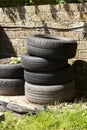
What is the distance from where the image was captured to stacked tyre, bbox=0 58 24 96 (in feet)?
28.9

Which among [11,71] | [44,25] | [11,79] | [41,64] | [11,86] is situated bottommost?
[11,86]

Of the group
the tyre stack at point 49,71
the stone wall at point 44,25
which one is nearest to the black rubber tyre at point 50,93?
the tyre stack at point 49,71

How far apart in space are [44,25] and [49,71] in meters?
1.62

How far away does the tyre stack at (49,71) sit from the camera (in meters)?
8.05

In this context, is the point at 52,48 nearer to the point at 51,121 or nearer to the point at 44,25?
the point at 44,25

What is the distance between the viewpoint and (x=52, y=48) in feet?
26.3

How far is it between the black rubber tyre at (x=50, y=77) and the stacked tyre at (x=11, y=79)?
0.59 metres

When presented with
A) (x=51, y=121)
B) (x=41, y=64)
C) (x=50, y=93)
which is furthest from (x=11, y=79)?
(x=51, y=121)

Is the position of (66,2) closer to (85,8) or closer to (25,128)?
(85,8)

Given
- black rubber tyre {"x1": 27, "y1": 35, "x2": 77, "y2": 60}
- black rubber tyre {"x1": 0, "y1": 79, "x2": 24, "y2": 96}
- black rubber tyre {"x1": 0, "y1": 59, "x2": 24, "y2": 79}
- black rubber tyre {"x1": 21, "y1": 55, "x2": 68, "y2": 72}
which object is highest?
black rubber tyre {"x1": 27, "y1": 35, "x2": 77, "y2": 60}

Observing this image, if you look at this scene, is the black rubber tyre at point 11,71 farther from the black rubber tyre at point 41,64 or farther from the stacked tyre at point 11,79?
the black rubber tyre at point 41,64

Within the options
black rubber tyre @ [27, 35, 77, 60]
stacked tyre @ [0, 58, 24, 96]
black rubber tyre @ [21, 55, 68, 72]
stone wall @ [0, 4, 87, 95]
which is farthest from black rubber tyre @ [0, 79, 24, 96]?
stone wall @ [0, 4, 87, 95]

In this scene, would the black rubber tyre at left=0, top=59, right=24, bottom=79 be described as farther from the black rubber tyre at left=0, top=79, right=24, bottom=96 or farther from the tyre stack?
the tyre stack

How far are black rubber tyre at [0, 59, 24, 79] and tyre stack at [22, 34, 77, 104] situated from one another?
0.54 meters
